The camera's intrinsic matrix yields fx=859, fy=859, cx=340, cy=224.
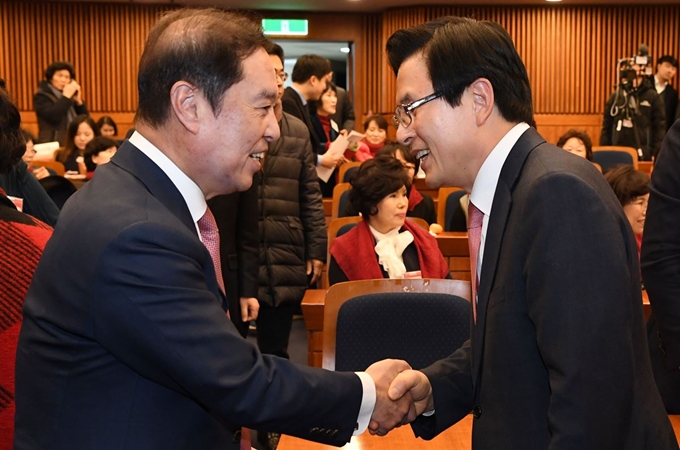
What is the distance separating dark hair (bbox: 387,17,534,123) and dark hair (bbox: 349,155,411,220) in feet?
8.43

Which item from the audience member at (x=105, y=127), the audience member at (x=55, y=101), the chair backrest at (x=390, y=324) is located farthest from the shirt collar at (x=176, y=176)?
the audience member at (x=55, y=101)

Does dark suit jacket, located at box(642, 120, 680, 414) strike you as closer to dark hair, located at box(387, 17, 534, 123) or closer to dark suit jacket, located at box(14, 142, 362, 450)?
dark hair, located at box(387, 17, 534, 123)

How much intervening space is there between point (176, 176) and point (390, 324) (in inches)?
59.1

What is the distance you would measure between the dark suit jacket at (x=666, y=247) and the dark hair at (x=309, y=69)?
3.83 meters

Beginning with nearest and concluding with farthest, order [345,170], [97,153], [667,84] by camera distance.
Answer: [97,153]
[345,170]
[667,84]

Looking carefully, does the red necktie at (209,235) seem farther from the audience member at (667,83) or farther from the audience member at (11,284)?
the audience member at (667,83)

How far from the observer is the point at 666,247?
239 cm

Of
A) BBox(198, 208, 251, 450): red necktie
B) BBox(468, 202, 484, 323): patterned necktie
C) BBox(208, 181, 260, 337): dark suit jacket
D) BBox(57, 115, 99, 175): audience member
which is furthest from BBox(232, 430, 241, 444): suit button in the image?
BBox(57, 115, 99, 175): audience member

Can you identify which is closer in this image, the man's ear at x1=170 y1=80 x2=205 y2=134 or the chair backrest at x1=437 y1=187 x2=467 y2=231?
the man's ear at x1=170 y1=80 x2=205 y2=134

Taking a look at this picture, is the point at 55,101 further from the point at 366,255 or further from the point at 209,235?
the point at 209,235

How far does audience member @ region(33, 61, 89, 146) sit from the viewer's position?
10.8 metres

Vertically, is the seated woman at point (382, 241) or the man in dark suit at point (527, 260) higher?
the man in dark suit at point (527, 260)

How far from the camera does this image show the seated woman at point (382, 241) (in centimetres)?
423

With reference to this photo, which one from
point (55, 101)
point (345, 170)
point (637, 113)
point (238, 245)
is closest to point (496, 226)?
point (238, 245)
